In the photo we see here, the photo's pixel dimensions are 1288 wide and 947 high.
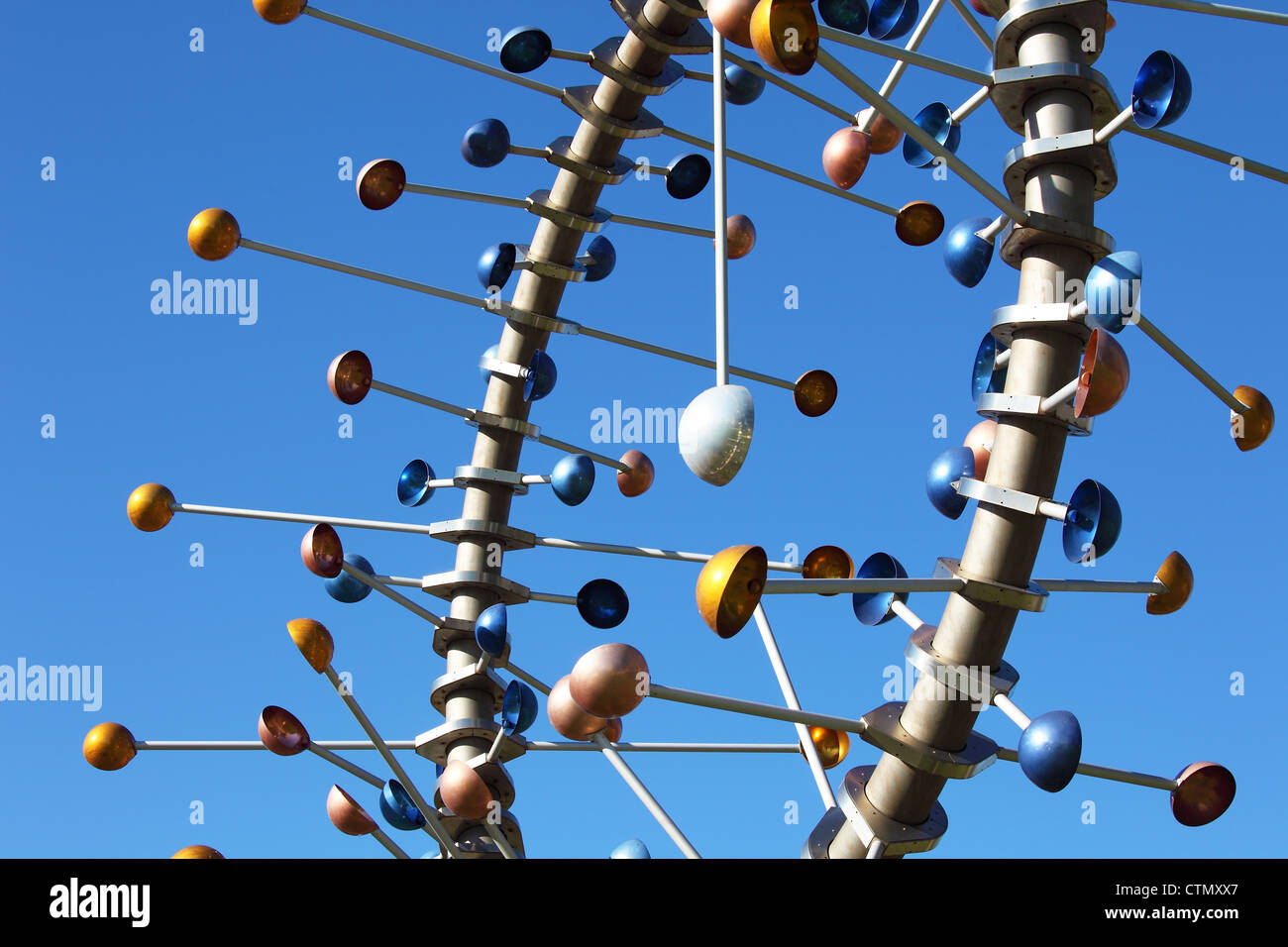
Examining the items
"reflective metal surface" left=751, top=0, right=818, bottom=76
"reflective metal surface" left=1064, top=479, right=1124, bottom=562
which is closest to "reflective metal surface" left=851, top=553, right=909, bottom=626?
"reflective metal surface" left=1064, top=479, right=1124, bottom=562

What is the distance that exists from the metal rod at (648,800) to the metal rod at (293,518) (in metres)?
4.22

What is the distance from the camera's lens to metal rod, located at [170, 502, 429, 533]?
10125mm

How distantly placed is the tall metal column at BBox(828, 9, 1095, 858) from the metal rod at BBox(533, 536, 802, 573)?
8.79 feet

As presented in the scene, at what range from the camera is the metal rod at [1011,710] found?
562cm

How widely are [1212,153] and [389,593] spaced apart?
607cm

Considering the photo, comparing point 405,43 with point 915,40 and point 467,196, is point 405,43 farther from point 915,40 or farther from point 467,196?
point 915,40

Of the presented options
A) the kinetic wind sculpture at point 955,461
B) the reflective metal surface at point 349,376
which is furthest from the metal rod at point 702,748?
the reflective metal surface at point 349,376

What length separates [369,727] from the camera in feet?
25.6

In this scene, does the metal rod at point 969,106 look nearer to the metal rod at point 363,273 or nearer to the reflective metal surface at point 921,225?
the reflective metal surface at point 921,225

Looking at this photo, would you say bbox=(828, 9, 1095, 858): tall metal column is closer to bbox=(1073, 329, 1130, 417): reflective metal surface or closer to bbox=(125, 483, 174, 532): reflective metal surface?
bbox=(1073, 329, 1130, 417): reflective metal surface
